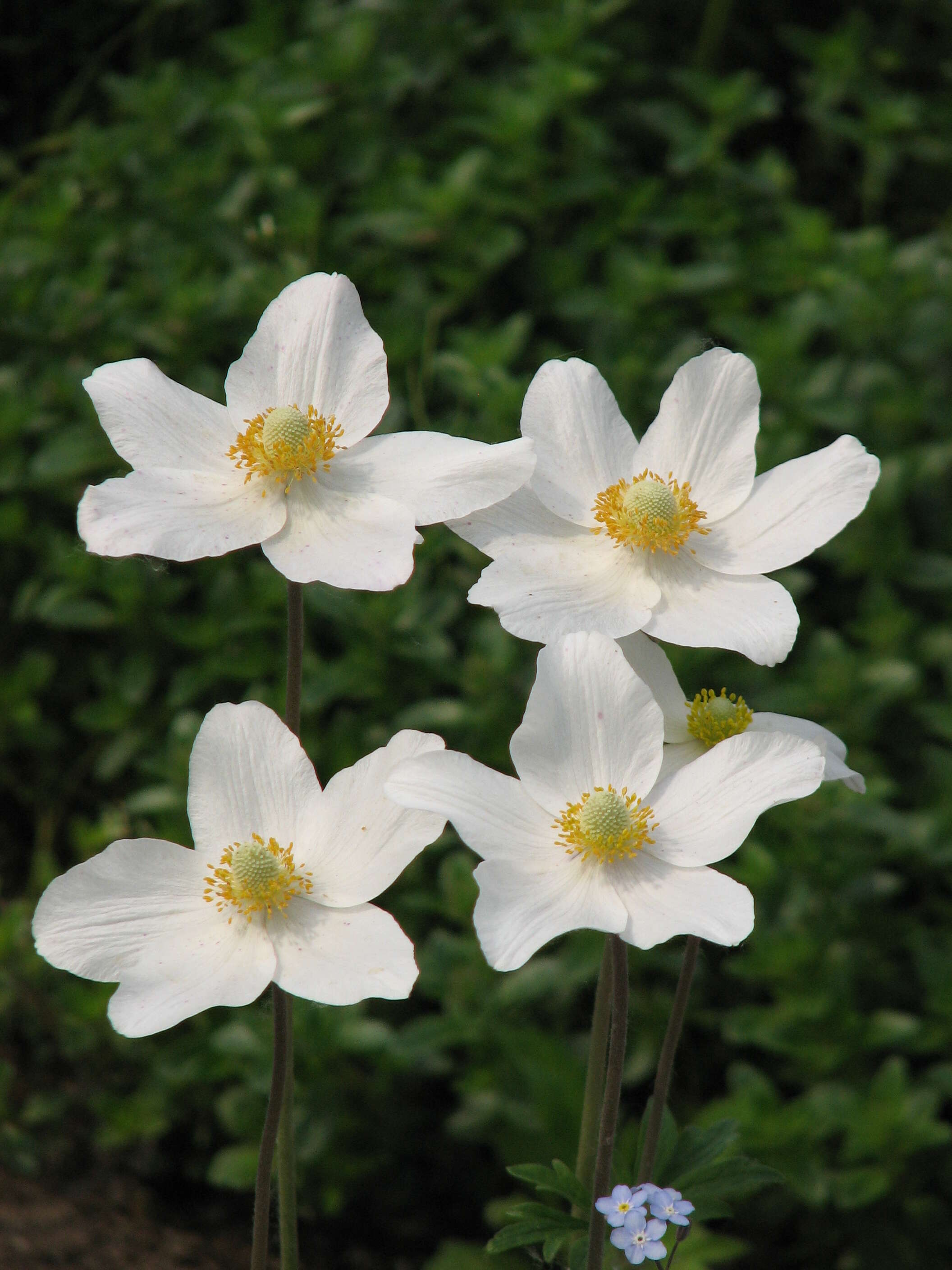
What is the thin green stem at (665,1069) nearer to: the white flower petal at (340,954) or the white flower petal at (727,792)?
the white flower petal at (727,792)

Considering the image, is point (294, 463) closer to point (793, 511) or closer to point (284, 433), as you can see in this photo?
point (284, 433)

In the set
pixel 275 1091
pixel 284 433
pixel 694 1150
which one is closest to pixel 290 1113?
pixel 275 1091

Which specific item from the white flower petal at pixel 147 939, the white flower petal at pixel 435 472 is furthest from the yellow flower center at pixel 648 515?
the white flower petal at pixel 147 939

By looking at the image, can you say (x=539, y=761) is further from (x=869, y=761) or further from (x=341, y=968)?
(x=869, y=761)

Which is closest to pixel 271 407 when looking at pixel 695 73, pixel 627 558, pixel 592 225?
pixel 627 558

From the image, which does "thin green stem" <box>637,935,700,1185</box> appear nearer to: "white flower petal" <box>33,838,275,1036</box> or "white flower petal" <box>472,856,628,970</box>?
"white flower petal" <box>472,856,628,970</box>

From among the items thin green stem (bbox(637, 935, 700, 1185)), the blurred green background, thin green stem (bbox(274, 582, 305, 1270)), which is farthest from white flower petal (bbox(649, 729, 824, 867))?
the blurred green background
